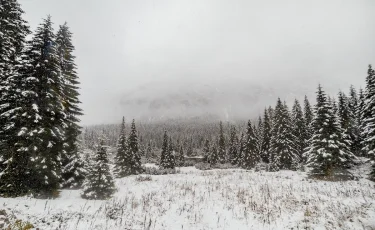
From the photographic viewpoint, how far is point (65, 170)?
17.3 metres

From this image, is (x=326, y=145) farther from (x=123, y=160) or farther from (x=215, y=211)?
(x=123, y=160)

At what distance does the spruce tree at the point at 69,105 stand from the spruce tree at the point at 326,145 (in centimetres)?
2202

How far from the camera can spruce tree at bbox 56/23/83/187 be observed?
687 inches

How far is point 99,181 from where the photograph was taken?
1360 centimetres

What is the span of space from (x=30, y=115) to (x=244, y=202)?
13086 mm

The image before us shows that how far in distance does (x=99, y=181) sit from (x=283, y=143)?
108ft

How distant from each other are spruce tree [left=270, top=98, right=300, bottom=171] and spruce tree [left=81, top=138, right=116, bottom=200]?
29579 mm

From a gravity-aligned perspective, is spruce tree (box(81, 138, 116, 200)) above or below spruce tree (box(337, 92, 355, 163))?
below

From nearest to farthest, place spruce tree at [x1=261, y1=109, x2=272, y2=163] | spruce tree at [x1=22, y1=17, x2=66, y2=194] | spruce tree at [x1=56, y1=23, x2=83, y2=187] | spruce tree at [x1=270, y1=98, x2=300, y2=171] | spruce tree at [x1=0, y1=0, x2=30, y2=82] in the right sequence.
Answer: spruce tree at [x1=22, y1=17, x2=66, y2=194] < spruce tree at [x1=0, y1=0, x2=30, y2=82] < spruce tree at [x1=56, y1=23, x2=83, y2=187] < spruce tree at [x1=270, y1=98, x2=300, y2=171] < spruce tree at [x1=261, y1=109, x2=272, y2=163]

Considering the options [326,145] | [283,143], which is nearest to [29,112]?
[326,145]

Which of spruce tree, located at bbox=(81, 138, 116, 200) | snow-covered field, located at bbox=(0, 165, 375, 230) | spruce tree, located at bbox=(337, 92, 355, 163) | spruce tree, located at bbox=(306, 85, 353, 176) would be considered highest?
spruce tree, located at bbox=(337, 92, 355, 163)

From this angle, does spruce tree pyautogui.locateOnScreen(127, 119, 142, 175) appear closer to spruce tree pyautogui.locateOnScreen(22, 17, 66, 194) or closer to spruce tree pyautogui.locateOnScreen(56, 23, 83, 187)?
spruce tree pyautogui.locateOnScreen(56, 23, 83, 187)

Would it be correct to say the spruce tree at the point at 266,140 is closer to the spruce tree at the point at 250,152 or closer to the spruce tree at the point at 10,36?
the spruce tree at the point at 250,152

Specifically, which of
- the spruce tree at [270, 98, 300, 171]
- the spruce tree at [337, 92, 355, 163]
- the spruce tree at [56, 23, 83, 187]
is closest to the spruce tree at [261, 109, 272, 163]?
the spruce tree at [270, 98, 300, 171]
